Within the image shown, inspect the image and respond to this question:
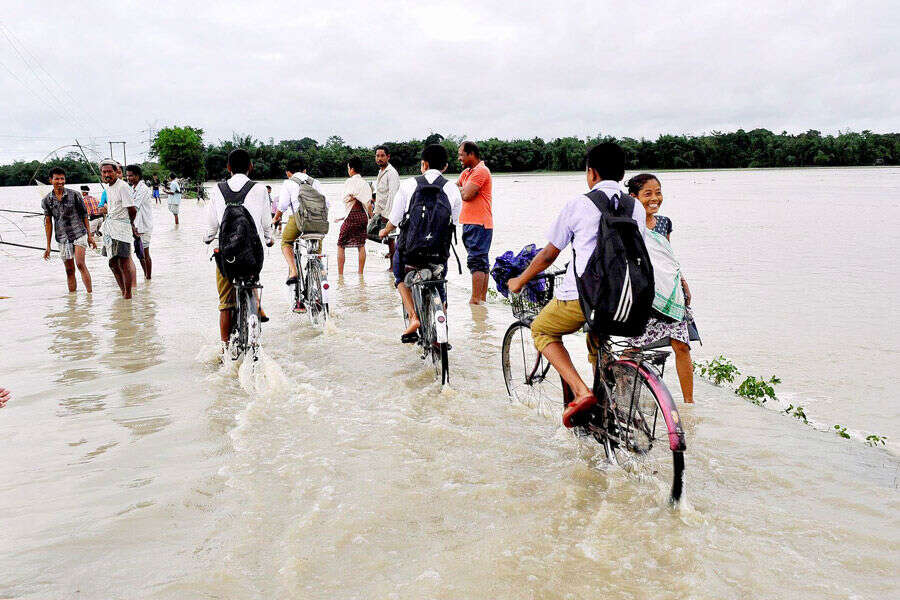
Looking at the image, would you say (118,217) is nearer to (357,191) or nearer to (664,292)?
(357,191)

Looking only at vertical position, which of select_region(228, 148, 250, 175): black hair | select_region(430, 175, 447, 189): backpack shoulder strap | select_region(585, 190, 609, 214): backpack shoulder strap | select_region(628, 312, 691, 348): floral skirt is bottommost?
select_region(628, 312, 691, 348): floral skirt

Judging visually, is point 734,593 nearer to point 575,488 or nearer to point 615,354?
point 575,488

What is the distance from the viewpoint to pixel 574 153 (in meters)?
102

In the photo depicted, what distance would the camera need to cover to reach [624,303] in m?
3.59

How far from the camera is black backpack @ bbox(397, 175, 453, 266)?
6.03 meters

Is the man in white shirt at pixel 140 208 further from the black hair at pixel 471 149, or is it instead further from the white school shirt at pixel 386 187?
the black hair at pixel 471 149

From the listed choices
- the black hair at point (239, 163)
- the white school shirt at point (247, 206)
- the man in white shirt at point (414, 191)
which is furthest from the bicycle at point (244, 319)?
the man in white shirt at point (414, 191)

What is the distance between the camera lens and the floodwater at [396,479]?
3.14 m

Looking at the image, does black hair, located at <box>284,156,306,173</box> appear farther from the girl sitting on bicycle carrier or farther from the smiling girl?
the girl sitting on bicycle carrier

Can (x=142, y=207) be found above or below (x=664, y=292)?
above

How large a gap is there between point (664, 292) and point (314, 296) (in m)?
5.13

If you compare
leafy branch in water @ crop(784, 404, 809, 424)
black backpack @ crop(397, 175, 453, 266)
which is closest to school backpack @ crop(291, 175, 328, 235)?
black backpack @ crop(397, 175, 453, 266)

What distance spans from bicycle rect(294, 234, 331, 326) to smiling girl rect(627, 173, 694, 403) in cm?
438

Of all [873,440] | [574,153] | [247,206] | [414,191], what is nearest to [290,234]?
[247,206]
